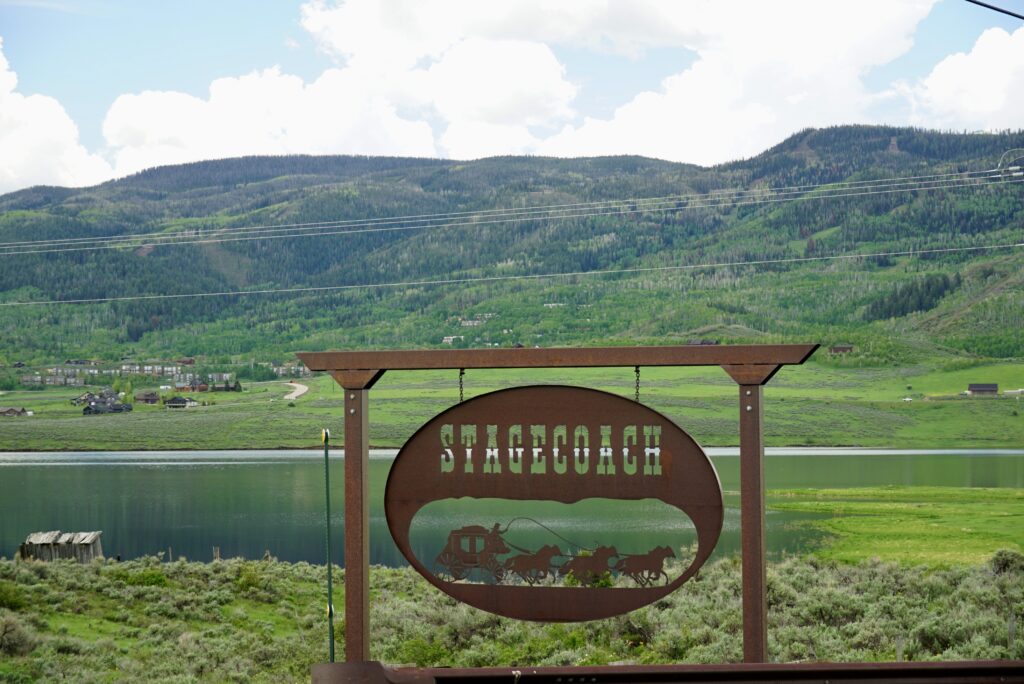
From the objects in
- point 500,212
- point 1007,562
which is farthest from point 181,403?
point 1007,562

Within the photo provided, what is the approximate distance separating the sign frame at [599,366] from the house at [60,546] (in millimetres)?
9159

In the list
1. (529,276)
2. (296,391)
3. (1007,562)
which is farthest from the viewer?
(529,276)

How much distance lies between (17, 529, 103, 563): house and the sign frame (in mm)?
9159

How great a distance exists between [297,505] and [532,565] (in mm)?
17723

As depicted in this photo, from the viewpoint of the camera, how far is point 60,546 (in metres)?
13.0

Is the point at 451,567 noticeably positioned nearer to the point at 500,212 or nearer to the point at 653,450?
the point at 653,450

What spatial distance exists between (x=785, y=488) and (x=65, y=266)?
35.5 metres

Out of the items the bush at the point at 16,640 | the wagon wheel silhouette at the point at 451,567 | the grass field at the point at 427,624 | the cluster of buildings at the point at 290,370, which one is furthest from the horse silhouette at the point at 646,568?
the cluster of buildings at the point at 290,370

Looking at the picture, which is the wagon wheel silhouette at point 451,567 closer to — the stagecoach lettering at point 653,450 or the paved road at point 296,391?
the stagecoach lettering at point 653,450

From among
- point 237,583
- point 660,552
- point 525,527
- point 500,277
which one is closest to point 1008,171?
point 500,277

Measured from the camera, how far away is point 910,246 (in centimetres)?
Answer: 3925

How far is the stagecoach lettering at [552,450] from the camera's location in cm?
475

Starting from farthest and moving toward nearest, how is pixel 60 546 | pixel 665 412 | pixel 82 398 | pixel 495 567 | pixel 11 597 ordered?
pixel 82 398 → pixel 665 412 → pixel 60 546 → pixel 11 597 → pixel 495 567

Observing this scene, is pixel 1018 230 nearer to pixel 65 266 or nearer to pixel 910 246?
pixel 910 246
